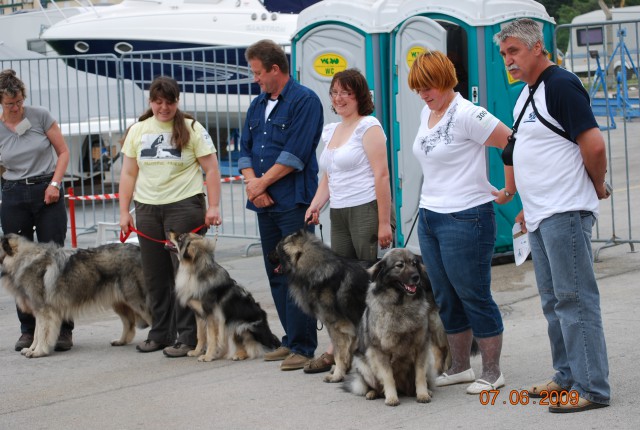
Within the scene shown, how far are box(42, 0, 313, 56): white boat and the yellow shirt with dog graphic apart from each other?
11.2 m

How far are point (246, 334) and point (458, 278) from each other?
1.99 m

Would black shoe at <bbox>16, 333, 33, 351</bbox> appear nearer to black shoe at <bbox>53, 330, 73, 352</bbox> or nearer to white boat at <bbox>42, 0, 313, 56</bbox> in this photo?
black shoe at <bbox>53, 330, 73, 352</bbox>

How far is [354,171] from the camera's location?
19.6ft

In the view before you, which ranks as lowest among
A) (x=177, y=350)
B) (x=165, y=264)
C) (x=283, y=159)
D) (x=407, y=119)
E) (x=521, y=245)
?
(x=177, y=350)

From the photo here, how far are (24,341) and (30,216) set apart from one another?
94 centimetres

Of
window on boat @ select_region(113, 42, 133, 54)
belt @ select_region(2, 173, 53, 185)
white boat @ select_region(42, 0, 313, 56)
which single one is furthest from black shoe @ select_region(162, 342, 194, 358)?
window on boat @ select_region(113, 42, 133, 54)

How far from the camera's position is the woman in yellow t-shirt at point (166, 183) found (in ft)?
21.9

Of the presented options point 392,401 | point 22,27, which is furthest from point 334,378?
point 22,27

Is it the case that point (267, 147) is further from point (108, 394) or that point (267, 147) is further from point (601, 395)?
point (601, 395)

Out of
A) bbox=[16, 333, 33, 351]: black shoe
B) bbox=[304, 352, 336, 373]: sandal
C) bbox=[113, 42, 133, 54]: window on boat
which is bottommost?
bbox=[304, 352, 336, 373]: sandal

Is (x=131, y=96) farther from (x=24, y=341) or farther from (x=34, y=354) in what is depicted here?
(x=34, y=354)

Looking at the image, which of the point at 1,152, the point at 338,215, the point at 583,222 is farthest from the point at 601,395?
the point at 1,152

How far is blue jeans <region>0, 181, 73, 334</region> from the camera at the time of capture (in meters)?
7.31
